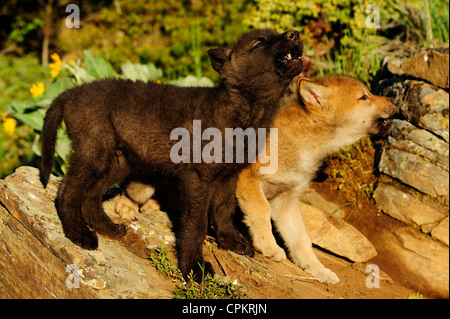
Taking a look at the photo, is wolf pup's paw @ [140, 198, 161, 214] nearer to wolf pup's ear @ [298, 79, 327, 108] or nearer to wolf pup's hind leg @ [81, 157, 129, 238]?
wolf pup's hind leg @ [81, 157, 129, 238]

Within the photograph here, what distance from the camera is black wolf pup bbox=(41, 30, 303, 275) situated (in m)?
3.88

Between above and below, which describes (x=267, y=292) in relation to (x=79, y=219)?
below

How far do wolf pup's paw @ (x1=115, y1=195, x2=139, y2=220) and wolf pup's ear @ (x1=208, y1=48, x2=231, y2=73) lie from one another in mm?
1534

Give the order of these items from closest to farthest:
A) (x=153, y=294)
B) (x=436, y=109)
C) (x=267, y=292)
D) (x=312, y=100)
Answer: (x=153, y=294) < (x=267, y=292) < (x=312, y=100) < (x=436, y=109)

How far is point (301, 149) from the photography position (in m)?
4.69

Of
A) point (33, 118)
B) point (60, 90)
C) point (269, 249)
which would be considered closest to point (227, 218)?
point (269, 249)

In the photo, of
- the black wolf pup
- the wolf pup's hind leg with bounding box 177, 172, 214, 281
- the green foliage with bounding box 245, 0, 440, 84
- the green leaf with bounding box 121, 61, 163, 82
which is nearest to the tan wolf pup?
the black wolf pup

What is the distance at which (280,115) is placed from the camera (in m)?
4.77

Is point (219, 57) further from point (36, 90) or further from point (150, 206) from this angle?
point (36, 90)

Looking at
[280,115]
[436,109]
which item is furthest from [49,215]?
[436,109]

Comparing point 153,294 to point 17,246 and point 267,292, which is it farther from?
point 17,246

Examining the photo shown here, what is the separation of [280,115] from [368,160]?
1.73 meters

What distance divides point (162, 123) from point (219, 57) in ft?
2.37

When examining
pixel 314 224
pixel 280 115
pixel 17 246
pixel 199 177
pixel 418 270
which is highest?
pixel 280 115
